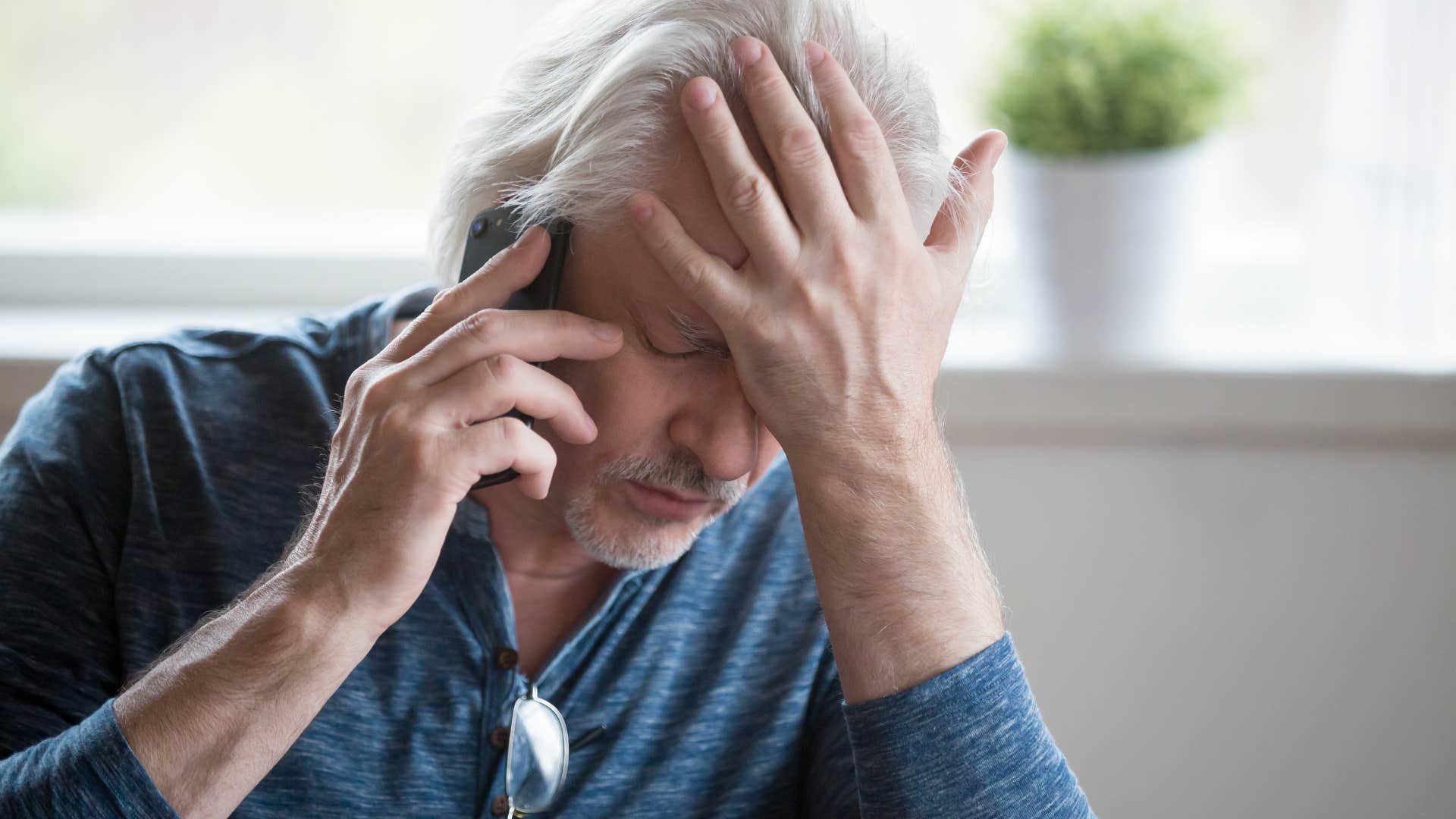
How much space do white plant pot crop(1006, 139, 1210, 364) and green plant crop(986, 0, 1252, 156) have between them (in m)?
0.03

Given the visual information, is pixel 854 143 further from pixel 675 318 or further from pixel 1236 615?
pixel 1236 615

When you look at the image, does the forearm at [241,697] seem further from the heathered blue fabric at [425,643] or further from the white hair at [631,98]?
the white hair at [631,98]

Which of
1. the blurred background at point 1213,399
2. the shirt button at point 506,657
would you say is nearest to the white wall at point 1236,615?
the blurred background at point 1213,399

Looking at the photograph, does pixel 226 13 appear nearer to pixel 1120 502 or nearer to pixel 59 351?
pixel 59 351

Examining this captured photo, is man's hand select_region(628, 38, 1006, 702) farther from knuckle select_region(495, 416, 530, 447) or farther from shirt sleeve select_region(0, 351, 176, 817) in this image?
shirt sleeve select_region(0, 351, 176, 817)

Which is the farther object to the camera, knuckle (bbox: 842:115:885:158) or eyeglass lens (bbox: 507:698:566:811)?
eyeglass lens (bbox: 507:698:566:811)

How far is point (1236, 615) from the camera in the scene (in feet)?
5.84

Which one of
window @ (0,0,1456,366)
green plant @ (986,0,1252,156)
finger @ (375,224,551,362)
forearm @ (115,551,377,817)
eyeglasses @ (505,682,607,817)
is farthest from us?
window @ (0,0,1456,366)

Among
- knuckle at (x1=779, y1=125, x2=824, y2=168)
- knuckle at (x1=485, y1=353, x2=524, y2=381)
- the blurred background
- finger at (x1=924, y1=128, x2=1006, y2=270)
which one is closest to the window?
the blurred background

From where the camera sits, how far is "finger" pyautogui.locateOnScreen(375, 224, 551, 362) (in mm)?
1021

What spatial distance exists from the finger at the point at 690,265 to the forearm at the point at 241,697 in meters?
0.36

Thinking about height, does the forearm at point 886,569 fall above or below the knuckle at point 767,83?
below

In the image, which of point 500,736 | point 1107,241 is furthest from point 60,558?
point 1107,241

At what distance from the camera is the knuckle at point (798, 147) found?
961 mm
